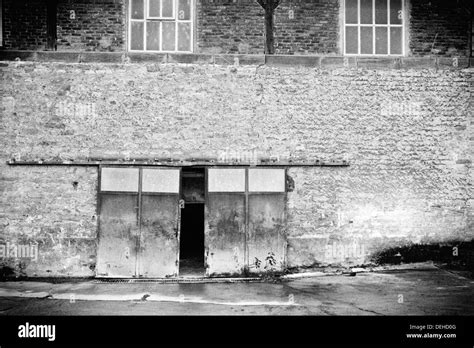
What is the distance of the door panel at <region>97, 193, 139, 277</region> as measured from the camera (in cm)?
856

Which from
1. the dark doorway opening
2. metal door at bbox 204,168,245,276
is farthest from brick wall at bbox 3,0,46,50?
metal door at bbox 204,168,245,276

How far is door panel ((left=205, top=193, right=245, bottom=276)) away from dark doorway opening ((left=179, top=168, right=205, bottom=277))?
0.36 meters

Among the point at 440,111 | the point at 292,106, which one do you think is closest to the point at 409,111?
the point at 440,111

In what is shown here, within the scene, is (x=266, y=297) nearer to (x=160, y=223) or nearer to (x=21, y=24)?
(x=160, y=223)

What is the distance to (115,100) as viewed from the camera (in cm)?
869

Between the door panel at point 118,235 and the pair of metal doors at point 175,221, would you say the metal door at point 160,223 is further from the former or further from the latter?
the door panel at point 118,235

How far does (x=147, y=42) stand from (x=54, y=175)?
347cm

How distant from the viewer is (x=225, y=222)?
343 inches

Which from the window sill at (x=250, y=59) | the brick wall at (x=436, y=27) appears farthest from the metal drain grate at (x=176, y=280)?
the brick wall at (x=436, y=27)

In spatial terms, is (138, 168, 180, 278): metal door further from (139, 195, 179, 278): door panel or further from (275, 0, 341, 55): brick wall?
(275, 0, 341, 55): brick wall

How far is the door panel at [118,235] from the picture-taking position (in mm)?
8562

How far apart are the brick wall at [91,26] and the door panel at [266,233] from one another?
4504 mm
